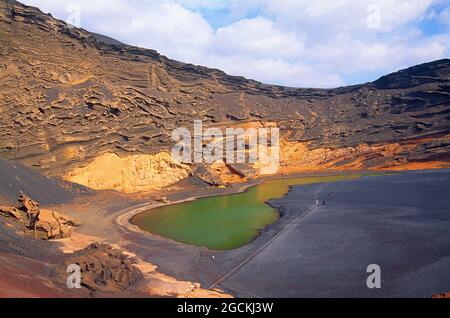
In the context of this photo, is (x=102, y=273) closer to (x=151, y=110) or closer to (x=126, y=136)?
(x=126, y=136)

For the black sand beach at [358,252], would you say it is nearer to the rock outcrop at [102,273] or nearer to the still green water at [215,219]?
the still green water at [215,219]

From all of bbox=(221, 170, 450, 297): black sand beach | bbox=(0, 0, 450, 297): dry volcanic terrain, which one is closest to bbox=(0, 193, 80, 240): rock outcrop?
bbox=(0, 0, 450, 297): dry volcanic terrain

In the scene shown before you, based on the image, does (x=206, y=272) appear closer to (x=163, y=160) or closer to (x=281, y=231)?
(x=281, y=231)

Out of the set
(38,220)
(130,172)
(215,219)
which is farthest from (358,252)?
(130,172)

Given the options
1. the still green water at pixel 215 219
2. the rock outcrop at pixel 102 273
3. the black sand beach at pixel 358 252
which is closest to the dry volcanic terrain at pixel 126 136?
the rock outcrop at pixel 102 273

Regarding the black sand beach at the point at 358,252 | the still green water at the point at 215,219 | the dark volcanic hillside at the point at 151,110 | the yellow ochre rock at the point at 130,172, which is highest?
the dark volcanic hillside at the point at 151,110
